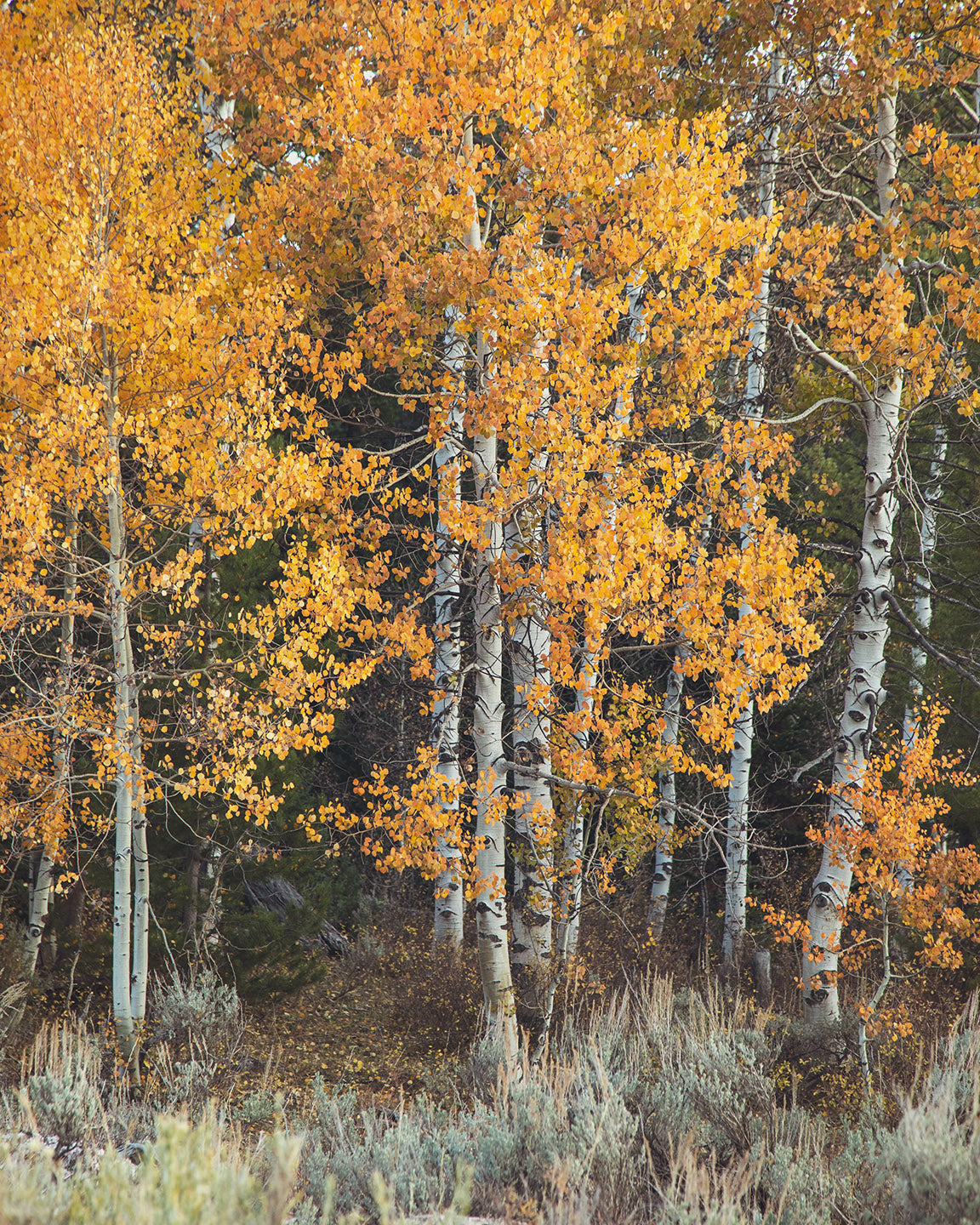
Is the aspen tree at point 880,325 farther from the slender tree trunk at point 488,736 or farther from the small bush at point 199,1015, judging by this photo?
the small bush at point 199,1015

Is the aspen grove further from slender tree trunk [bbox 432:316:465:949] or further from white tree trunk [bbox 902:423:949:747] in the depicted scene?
white tree trunk [bbox 902:423:949:747]

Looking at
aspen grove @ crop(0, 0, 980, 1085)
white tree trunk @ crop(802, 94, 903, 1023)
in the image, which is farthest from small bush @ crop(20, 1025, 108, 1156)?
white tree trunk @ crop(802, 94, 903, 1023)

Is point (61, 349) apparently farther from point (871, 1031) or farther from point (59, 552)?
point (871, 1031)

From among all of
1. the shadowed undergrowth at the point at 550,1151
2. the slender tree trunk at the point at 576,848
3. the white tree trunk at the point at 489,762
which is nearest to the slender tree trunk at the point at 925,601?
the slender tree trunk at the point at 576,848

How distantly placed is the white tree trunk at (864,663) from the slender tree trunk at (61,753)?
553 centimetres

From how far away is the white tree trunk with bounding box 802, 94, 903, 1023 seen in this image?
6609mm

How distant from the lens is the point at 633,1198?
3.79 meters

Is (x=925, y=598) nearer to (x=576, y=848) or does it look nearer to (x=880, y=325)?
(x=880, y=325)

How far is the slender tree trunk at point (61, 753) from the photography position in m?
6.42

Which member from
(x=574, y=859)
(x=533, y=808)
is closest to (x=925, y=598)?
(x=574, y=859)

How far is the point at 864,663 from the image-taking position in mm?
6863

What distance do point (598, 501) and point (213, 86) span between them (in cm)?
503

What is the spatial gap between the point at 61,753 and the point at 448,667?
4.05 metres

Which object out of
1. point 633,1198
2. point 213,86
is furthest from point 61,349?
point 633,1198
